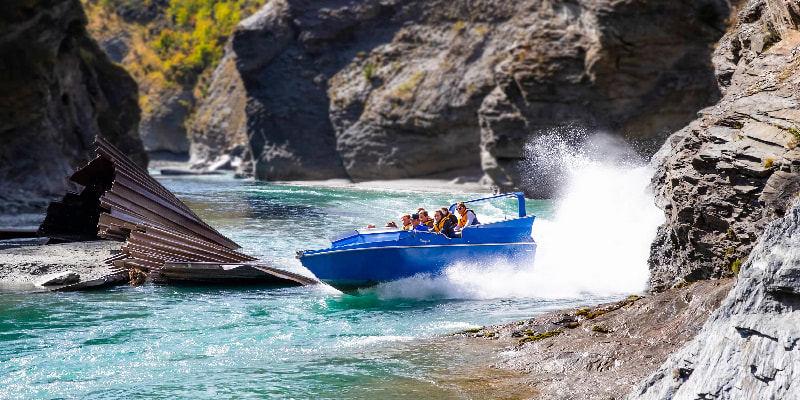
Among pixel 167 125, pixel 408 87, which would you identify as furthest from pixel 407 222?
pixel 167 125

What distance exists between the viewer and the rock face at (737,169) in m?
9.51

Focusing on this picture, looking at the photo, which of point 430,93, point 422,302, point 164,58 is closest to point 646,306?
point 422,302

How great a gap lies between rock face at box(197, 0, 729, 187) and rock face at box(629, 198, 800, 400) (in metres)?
31.8

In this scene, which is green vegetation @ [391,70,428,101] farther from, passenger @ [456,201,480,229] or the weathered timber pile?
passenger @ [456,201,480,229]

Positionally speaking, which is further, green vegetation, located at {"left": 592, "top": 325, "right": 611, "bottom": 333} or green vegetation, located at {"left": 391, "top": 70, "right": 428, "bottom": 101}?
green vegetation, located at {"left": 391, "top": 70, "right": 428, "bottom": 101}

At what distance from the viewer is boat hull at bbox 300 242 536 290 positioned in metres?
15.8

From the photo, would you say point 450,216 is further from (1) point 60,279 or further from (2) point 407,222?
(1) point 60,279

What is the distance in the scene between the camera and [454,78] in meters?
51.5

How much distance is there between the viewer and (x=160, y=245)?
18188 mm

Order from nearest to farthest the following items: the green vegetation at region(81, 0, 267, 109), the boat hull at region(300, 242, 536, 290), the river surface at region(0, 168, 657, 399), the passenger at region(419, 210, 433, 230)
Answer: the river surface at region(0, 168, 657, 399) → the boat hull at region(300, 242, 536, 290) → the passenger at region(419, 210, 433, 230) → the green vegetation at region(81, 0, 267, 109)

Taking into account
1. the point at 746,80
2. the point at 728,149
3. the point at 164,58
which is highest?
the point at 164,58

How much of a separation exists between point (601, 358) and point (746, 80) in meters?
5.86

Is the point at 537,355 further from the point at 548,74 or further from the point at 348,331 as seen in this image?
the point at 548,74

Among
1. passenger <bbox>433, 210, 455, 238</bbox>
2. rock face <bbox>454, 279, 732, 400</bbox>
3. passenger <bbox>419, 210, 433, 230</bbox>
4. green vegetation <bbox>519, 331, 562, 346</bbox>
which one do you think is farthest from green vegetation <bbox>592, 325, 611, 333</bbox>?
passenger <bbox>419, 210, 433, 230</bbox>
